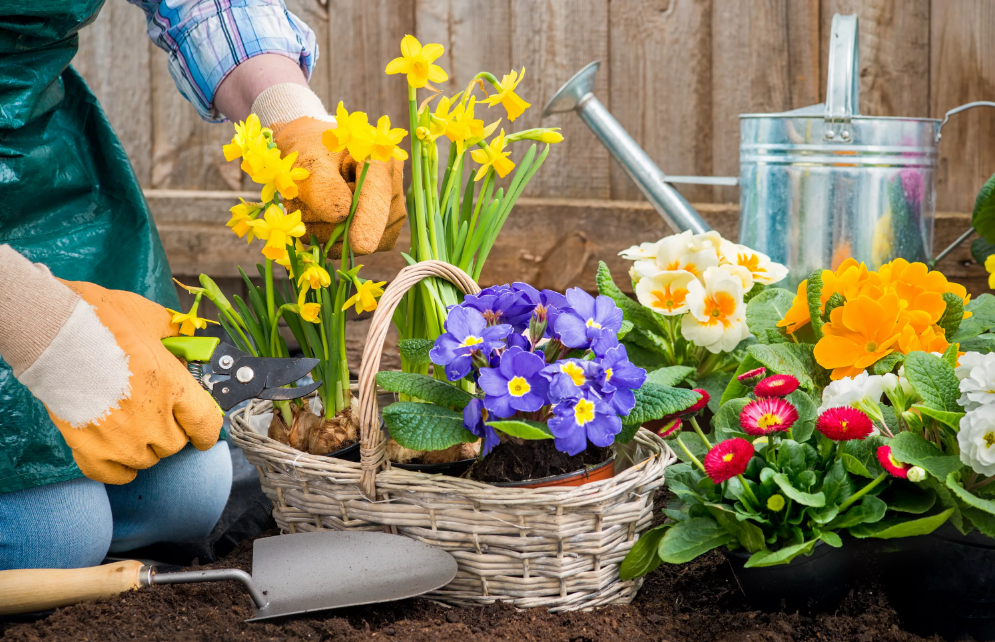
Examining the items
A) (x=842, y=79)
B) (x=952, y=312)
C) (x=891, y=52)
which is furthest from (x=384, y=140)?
Answer: (x=891, y=52)

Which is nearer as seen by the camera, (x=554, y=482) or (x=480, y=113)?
(x=554, y=482)

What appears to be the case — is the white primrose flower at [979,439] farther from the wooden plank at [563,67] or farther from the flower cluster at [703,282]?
the wooden plank at [563,67]

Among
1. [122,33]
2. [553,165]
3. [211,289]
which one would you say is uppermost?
[122,33]

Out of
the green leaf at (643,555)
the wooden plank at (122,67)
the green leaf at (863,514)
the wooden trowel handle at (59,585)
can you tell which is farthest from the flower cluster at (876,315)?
the wooden plank at (122,67)

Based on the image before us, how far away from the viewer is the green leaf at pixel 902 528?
0.84 metres

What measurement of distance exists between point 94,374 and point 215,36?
649 mm

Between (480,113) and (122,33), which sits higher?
(122,33)

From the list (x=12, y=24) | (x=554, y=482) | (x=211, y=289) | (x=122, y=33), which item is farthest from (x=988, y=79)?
(x=122, y=33)

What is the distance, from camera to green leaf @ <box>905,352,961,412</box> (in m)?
0.89

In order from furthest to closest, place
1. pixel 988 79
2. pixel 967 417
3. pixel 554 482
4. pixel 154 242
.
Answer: pixel 988 79 < pixel 154 242 < pixel 554 482 < pixel 967 417

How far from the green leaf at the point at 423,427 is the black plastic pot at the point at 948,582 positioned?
52 centimetres

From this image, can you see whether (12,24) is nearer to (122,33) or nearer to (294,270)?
(294,270)

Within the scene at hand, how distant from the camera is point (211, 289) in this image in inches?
42.7

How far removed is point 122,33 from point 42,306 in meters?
1.63
